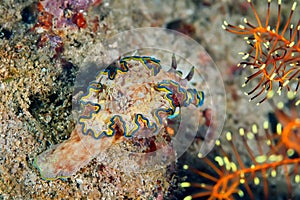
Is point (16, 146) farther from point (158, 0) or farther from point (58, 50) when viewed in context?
point (158, 0)

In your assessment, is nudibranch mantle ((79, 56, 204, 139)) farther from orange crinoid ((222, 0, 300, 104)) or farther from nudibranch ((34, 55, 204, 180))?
orange crinoid ((222, 0, 300, 104))

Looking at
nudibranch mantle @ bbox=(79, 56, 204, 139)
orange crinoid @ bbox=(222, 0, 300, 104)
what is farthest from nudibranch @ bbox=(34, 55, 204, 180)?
orange crinoid @ bbox=(222, 0, 300, 104)

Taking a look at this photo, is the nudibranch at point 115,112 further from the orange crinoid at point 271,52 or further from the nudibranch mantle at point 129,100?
the orange crinoid at point 271,52

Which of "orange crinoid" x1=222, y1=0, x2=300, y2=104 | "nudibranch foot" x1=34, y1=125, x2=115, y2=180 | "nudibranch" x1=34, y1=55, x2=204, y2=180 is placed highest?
"orange crinoid" x1=222, y1=0, x2=300, y2=104

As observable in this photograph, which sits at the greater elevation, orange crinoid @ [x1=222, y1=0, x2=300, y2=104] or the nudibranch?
orange crinoid @ [x1=222, y1=0, x2=300, y2=104]

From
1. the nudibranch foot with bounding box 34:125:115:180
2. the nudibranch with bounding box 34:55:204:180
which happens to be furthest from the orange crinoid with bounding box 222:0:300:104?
the nudibranch foot with bounding box 34:125:115:180

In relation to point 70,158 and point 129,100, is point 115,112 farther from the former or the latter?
point 70,158

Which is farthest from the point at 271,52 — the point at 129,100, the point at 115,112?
the point at 115,112
